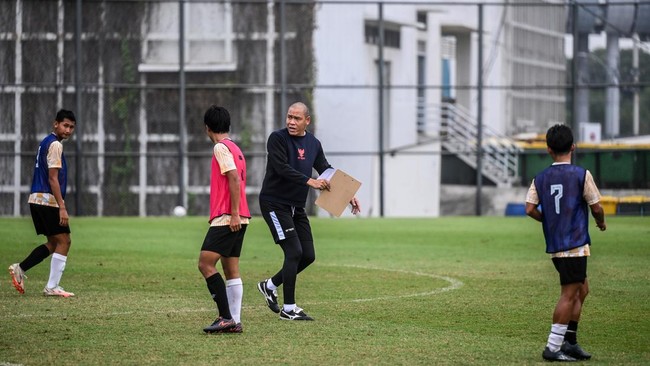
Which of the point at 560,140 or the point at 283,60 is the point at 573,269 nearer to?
the point at 560,140

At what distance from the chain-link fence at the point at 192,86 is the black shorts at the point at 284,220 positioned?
856 inches

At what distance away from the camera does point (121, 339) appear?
9.49m

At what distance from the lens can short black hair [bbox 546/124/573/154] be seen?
28.4 feet

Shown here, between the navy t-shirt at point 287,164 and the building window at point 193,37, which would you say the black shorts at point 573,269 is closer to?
the navy t-shirt at point 287,164

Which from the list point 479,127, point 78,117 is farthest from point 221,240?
point 479,127

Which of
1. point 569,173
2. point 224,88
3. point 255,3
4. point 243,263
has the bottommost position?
point 243,263

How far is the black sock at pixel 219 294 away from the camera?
9.88m

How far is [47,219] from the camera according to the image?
41.9 feet

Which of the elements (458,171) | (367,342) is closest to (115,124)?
Result: (458,171)

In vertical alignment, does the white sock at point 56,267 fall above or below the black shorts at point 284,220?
below

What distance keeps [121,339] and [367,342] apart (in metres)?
1.99

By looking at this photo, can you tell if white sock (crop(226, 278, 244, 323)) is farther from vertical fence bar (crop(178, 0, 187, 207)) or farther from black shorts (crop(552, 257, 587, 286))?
vertical fence bar (crop(178, 0, 187, 207))

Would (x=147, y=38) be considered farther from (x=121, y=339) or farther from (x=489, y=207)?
(x=121, y=339)

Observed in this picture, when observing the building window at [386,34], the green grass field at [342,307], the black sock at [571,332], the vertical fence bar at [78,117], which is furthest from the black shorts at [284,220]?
the building window at [386,34]
